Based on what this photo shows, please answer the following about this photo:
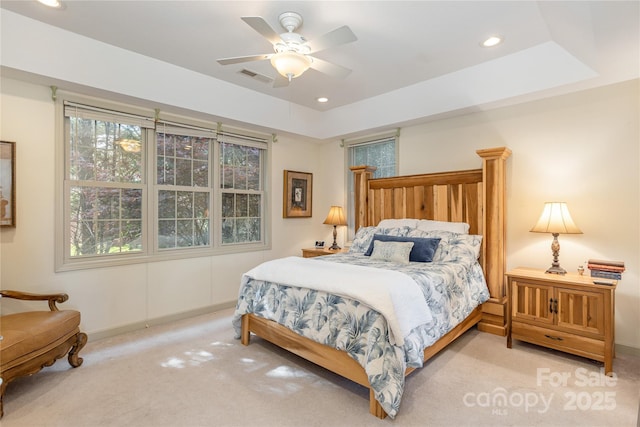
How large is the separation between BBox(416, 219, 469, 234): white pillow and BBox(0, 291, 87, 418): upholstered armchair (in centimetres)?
344

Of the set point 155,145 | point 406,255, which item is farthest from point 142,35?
point 406,255

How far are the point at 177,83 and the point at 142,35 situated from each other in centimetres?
67

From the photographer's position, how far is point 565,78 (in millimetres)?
2920

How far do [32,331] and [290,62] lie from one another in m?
2.56

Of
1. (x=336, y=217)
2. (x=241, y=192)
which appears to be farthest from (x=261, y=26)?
(x=336, y=217)

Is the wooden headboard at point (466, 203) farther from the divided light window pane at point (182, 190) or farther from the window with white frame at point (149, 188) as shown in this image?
the divided light window pane at point (182, 190)

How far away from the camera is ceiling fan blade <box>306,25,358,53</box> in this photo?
2023mm

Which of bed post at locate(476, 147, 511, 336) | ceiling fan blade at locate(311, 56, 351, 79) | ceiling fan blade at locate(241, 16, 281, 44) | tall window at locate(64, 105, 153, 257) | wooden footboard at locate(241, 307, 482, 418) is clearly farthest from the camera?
bed post at locate(476, 147, 511, 336)

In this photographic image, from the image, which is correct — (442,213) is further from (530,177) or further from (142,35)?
(142,35)

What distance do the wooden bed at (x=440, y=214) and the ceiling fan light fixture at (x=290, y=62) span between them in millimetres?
2017

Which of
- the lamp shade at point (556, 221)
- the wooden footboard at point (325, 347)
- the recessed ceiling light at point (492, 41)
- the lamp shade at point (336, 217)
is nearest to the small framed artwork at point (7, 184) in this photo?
the wooden footboard at point (325, 347)

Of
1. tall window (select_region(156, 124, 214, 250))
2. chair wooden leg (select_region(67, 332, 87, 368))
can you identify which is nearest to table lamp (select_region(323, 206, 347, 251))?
tall window (select_region(156, 124, 214, 250))

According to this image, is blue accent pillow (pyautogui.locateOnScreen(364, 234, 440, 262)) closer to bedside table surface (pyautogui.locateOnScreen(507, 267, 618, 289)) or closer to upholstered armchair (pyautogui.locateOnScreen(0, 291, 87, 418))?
bedside table surface (pyautogui.locateOnScreen(507, 267, 618, 289))

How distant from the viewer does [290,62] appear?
229cm
